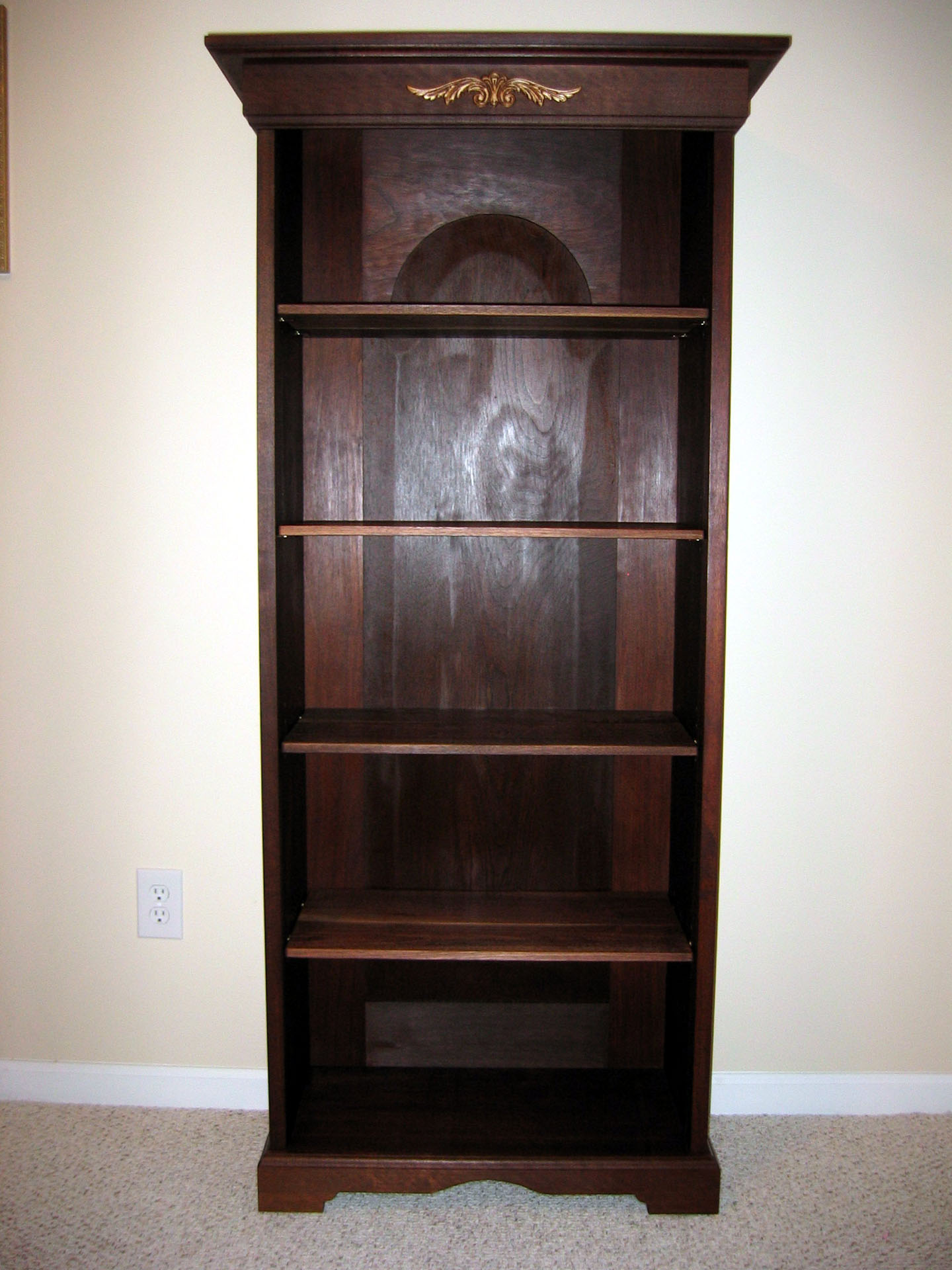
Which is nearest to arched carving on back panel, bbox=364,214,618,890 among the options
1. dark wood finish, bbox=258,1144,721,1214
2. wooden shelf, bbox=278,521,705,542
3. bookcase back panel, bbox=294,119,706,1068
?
bookcase back panel, bbox=294,119,706,1068

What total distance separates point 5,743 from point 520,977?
100 centimetres

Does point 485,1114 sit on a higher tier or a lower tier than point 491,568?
lower

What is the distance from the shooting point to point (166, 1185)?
1436 mm

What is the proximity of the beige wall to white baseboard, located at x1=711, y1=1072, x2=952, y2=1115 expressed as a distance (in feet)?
0.10

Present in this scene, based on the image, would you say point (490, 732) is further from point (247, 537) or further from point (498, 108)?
point (498, 108)

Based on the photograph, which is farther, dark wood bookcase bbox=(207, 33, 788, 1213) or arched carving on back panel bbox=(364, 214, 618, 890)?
arched carving on back panel bbox=(364, 214, 618, 890)

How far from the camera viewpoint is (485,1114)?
146 cm

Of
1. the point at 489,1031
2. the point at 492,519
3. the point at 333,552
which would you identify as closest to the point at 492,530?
the point at 492,519

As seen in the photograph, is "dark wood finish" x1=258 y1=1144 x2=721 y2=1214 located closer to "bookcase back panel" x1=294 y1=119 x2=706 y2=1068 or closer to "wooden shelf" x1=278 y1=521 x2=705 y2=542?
"bookcase back panel" x1=294 y1=119 x2=706 y2=1068

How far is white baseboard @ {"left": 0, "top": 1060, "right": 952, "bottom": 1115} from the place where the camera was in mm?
1643

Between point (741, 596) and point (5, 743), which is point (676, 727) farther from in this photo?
point (5, 743)

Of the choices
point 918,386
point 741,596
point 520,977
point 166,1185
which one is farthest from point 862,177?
point 166,1185

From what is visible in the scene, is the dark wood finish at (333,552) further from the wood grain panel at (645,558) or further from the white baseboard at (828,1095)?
the white baseboard at (828,1095)

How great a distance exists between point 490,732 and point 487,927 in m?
0.31
